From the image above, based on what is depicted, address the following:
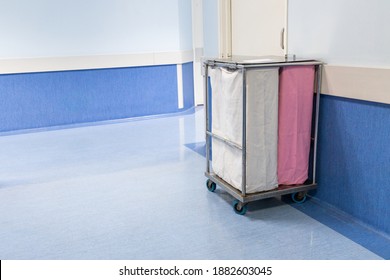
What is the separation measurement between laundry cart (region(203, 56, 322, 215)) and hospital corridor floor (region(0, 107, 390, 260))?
0.23 m

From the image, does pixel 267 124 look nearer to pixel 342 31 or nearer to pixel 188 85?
pixel 342 31

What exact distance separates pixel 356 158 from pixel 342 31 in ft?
2.59

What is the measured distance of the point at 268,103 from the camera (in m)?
2.56

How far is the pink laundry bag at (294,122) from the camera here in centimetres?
259

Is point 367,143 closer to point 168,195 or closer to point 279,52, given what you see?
point 279,52

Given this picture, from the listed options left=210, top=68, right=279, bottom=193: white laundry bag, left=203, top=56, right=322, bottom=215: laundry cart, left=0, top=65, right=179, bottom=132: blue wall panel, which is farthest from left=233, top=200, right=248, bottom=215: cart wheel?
left=0, top=65, right=179, bottom=132: blue wall panel

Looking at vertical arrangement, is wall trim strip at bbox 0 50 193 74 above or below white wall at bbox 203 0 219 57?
below

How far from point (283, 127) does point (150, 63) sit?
153 inches

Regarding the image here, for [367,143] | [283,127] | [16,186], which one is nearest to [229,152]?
[283,127]

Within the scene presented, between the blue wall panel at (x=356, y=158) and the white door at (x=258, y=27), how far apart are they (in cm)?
69

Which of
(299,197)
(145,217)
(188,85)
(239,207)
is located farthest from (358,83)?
(188,85)

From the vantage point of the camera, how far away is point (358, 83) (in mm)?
2338

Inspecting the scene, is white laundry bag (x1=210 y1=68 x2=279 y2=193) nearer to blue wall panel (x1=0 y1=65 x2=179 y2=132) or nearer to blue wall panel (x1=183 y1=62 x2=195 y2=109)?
blue wall panel (x1=0 y1=65 x2=179 y2=132)

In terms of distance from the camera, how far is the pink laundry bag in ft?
8.49
